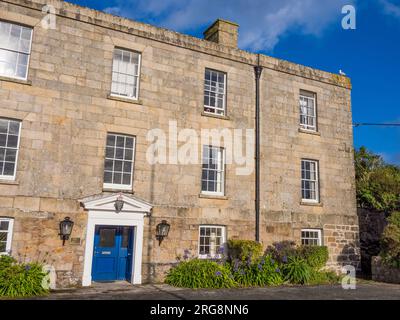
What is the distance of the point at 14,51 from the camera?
40.1 feet

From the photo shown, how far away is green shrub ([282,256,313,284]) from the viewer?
13.9m

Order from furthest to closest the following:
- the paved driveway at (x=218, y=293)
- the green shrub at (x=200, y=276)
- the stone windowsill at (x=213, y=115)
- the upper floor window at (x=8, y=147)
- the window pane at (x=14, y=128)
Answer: the stone windowsill at (x=213, y=115)
the green shrub at (x=200, y=276)
the window pane at (x=14, y=128)
the upper floor window at (x=8, y=147)
the paved driveway at (x=218, y=293)

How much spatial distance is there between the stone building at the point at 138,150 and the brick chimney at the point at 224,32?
5 cm

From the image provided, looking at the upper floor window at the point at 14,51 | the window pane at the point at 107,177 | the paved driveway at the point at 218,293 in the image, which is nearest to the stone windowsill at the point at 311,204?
the paved driveway at the point at 218,293

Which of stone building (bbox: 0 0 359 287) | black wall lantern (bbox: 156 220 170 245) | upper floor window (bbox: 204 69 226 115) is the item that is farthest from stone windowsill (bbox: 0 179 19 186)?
upper floor window (bbox: 204 69 226 115)

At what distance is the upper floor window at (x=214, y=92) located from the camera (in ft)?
50.5

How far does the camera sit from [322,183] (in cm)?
1689

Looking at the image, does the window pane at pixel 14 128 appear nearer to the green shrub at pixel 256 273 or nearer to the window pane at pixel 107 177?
the window pane at pixel 107 177

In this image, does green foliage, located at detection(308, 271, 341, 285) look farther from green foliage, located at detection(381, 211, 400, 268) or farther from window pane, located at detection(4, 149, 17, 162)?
window pane, located at detection(4, 149, 17, 162)

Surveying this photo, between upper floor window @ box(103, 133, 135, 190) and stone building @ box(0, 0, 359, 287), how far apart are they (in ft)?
0.13

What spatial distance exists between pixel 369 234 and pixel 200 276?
1029cm

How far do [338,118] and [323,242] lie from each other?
238 inches

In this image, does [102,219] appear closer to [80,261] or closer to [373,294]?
[80,261]
